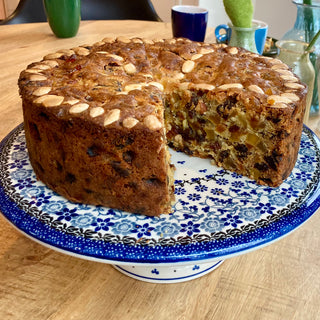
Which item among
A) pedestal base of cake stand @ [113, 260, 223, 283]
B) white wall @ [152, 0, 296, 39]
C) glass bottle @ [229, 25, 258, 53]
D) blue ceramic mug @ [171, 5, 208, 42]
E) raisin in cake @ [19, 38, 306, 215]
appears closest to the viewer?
raisin in cake @ [19, 38, 306, 215]

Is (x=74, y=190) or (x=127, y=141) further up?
(x=127, y=141)

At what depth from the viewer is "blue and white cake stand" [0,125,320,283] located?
1.08 metres

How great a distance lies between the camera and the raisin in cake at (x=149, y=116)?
1.23 metres

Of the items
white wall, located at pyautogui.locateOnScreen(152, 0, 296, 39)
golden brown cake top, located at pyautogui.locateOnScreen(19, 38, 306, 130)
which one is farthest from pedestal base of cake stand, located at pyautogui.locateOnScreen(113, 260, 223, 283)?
white wall, located at pyautogui.locateOnScreen(152, 0, 296, 39)

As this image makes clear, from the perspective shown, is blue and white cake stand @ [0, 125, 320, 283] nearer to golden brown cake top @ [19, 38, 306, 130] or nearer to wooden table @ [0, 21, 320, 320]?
wooden table @ [0, 21, 320, 320]

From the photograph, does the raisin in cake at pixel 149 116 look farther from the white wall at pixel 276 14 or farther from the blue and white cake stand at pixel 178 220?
the white wall at pixel 276 14

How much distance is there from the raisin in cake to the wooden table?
271 mm

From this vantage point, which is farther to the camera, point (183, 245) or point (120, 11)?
point (120, 11)

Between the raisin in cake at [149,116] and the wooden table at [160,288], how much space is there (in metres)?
0.27

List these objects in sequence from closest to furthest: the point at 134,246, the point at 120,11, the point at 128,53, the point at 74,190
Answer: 1. the point at 134,246
2. the point at 74,190
3. the point at 128,53
4. the point at 120,11

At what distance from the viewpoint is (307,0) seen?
7.17 feet

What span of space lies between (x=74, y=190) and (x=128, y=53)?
0.74 m

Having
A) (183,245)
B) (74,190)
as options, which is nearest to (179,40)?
(74,190)

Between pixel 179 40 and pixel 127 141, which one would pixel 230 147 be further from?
pixel 179 40
